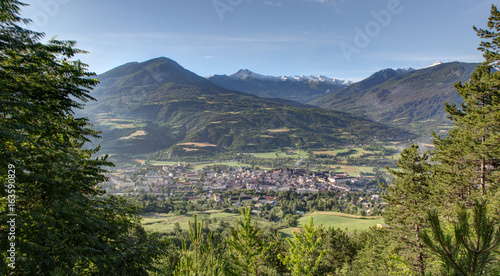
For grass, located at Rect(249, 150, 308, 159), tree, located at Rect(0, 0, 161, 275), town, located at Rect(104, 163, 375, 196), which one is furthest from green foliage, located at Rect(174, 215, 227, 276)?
grass, located at Rect(249, 150, 308, 159)

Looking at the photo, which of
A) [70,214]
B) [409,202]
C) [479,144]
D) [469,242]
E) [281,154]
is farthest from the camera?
[281,154]

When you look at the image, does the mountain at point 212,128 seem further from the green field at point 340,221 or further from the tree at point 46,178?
the tree at point 46,178

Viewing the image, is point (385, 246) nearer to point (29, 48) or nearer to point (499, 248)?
point (499, 248)

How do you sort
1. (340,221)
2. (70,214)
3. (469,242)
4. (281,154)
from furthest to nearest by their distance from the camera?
1. (281,154)
2. (340,221)
3. (70,214)
4. (469,242)

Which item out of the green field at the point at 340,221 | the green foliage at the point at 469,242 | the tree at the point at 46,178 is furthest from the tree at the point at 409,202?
the green field at the point at 340,221

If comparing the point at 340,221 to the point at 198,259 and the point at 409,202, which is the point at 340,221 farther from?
the point at 198,259

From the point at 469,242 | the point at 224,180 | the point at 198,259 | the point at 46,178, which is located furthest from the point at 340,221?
the point at 224,180
